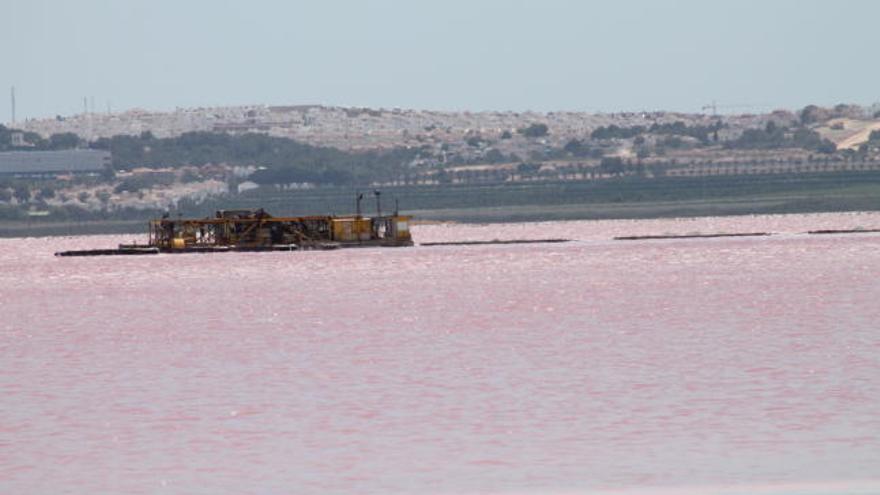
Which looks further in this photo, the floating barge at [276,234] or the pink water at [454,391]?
the floating barge at [276,234]

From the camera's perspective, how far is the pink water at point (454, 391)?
88.2 ft

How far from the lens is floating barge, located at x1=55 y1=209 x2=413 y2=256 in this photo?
12700cm

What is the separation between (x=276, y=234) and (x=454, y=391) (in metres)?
94.4

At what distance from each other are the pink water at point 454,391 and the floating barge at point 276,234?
175ft

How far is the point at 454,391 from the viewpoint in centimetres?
3578

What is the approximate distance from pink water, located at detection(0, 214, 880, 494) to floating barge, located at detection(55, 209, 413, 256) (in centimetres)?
5342

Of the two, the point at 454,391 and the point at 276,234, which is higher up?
the point at 454,391

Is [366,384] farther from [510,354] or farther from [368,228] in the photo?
[368,228]

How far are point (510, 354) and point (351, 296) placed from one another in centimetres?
2858

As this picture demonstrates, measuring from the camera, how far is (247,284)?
281 ft

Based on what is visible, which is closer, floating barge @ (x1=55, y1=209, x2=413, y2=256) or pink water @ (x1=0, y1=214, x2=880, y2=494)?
pink water @ (x1=0, y1=214, x2=880, y2=494)

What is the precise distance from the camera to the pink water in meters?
26.9

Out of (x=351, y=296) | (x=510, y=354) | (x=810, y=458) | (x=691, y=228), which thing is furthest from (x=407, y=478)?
(x=691, y=228)

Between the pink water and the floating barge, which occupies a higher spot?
the pink water
